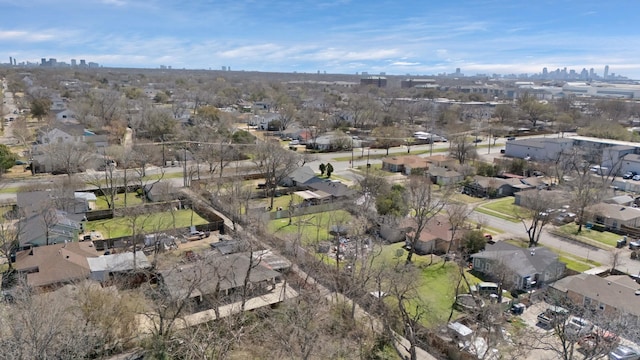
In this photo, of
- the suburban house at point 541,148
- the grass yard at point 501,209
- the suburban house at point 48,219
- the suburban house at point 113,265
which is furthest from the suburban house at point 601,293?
the suburban house at point 541,148

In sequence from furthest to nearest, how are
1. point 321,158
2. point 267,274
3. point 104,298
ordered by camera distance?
point 321,158 < point 267,274 < point 104,298

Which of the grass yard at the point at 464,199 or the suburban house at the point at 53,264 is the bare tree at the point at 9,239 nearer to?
the suburban house at the point at 53,264

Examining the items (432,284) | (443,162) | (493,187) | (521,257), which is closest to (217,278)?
(432,284)

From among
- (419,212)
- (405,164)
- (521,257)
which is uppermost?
(419,212)

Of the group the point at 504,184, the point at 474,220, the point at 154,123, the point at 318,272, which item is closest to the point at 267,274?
the point at 318,272

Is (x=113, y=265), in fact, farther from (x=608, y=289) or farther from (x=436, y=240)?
(x=608, y=289)

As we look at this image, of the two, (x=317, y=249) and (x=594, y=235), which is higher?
(x=317, y=249)

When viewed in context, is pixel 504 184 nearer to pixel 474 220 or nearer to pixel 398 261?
pixel 474 220

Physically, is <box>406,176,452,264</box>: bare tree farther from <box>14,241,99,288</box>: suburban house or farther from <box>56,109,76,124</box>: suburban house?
<box>56,109,76,124</box>: suburban house
